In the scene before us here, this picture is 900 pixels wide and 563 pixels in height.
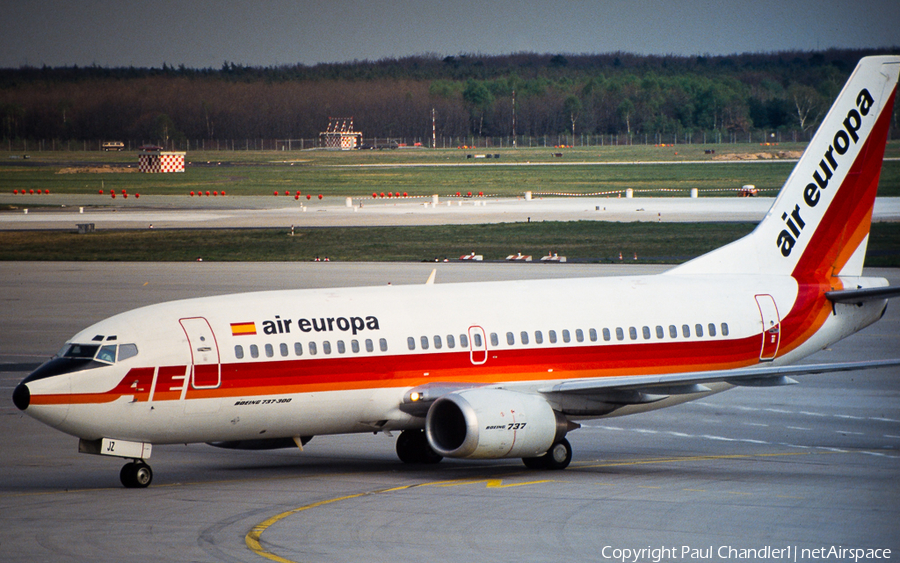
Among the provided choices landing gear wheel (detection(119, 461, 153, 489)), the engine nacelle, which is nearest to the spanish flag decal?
landing gear wheel (detection(119, 461, 153, 489))

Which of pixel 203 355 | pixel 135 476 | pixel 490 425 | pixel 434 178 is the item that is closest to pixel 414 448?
pixel 490 425

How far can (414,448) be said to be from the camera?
25.5 m

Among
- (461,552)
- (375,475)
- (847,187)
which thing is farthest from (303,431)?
(847,187)

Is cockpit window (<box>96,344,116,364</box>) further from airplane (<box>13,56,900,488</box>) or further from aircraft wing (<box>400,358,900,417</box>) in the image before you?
aircraft wing (<box>400,358,900,417</box>)

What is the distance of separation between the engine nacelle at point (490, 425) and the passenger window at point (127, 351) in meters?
5.88

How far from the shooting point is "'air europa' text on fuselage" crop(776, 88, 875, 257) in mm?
29625

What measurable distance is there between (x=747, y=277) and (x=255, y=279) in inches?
1421

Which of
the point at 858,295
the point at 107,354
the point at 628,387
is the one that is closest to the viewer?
the point at 107,354

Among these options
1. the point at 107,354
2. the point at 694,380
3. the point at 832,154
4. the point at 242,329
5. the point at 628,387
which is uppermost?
the point at 832,154

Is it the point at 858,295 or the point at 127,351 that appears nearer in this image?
the point at 127,351

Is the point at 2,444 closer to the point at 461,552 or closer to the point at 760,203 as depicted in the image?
the point at 461,552

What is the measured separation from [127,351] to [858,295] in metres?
17.4

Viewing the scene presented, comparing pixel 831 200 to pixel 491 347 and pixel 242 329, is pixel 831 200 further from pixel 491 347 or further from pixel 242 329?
pixel 242 329

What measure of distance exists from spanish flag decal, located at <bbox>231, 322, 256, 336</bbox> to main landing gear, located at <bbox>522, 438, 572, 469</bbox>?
630cm
